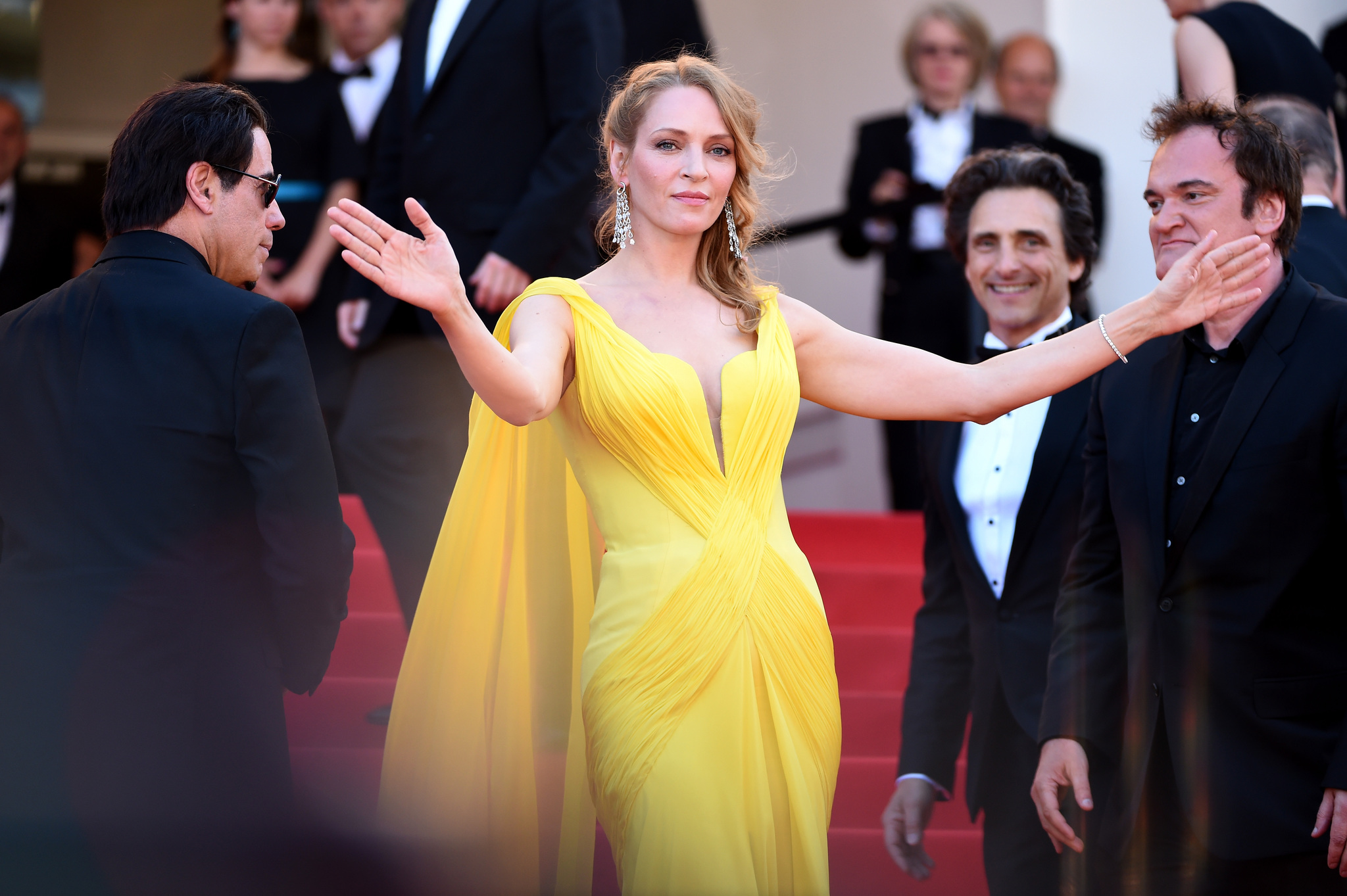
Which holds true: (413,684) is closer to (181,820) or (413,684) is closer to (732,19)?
(181,820)

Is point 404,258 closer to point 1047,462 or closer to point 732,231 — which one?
point 732,231

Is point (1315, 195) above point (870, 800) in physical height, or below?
above

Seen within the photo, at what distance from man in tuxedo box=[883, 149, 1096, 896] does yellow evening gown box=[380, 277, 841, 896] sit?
77cm

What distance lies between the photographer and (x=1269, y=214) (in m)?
2.76

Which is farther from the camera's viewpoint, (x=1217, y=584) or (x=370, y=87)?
(x=370, y=87)

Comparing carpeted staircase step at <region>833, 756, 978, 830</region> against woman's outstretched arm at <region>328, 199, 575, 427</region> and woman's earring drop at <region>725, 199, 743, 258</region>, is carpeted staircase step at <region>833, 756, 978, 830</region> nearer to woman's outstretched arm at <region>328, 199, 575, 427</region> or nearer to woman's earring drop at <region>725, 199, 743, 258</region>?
woman's earring drop at <region>725, 199, 743, 258</region>

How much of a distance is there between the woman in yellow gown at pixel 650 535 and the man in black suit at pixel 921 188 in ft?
11.2

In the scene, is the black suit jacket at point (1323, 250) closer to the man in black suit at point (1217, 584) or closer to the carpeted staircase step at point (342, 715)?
the man in black suit at point (1217, 584)

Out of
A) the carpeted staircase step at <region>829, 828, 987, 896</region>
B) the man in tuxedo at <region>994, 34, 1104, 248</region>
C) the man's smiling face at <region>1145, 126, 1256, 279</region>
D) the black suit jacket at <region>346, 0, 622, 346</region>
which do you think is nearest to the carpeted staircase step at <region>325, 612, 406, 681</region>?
the black suit jacket at <region>346, 0, 622, 346</region>

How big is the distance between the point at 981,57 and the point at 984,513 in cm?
372

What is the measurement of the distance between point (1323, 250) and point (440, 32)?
247 cm

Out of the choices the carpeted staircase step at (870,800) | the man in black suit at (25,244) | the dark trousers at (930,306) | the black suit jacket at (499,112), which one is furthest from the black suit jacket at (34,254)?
the carpeted staircase step at (870,800)

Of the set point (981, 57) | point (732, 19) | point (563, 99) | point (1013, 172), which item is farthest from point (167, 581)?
point (732, 19)

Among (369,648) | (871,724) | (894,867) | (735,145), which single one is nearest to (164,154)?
(735,145)
